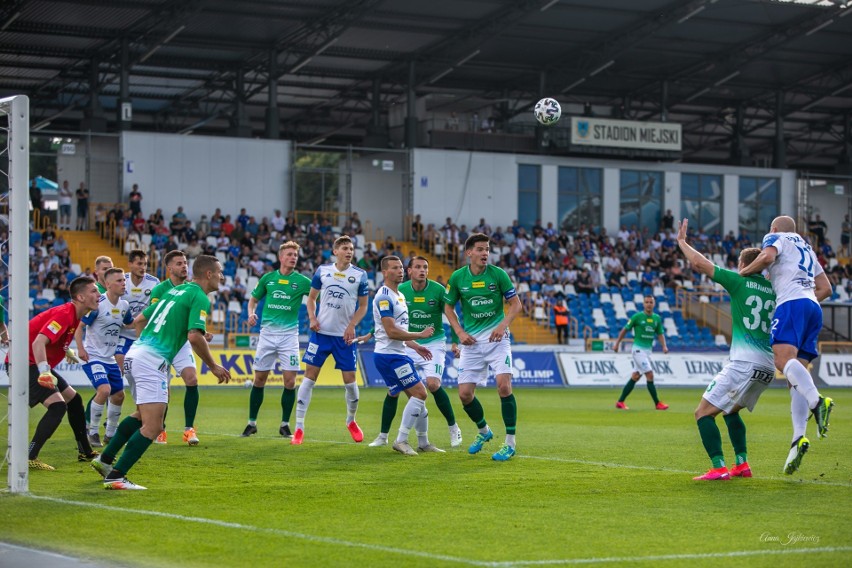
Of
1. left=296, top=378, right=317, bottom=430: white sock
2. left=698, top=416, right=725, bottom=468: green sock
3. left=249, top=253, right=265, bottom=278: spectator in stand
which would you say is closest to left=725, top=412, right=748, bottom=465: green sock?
left=698, top=416, right=725, bottom=468: green sock

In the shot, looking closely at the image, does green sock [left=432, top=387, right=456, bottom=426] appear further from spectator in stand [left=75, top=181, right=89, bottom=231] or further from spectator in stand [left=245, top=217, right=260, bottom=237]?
spectator in stand [left=75, top=181, right=89, bottom=231]

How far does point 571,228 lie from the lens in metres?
53.6

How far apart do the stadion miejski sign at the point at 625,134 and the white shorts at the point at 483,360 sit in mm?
38796

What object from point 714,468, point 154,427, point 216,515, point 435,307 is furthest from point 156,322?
point 714,468

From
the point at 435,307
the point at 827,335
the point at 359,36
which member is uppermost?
the point at 359,36

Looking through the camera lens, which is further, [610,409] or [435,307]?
[610,409]

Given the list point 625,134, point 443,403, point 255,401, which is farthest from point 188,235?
point 443,403

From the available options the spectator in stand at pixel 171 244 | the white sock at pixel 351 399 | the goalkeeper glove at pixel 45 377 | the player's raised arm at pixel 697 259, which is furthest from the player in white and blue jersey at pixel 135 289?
the spectator in stand at pixel 171 244

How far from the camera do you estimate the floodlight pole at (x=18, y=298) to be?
1014 centimetres

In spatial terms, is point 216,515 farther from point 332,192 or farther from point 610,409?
point 332,192

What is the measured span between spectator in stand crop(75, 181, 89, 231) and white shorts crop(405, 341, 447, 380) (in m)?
31.6

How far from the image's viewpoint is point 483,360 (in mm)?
13742

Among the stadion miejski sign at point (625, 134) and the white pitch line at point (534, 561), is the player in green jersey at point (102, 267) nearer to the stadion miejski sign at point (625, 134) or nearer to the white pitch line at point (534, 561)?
the white pitch line at point (534, 561)

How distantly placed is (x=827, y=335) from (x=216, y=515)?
138 feet
